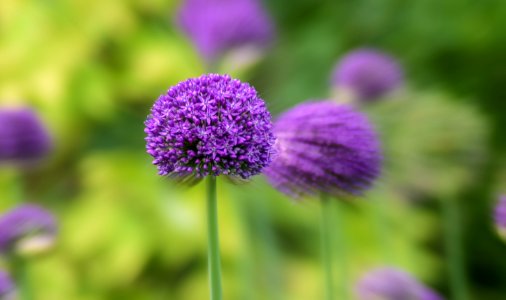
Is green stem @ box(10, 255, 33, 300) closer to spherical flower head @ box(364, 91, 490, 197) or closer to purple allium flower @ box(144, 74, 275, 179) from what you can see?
purple allium flower @ box(144, 74, 275, 179)

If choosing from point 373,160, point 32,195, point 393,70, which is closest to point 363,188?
point 373,160

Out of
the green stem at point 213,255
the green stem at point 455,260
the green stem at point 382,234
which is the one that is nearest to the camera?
the green stem at point 213,255

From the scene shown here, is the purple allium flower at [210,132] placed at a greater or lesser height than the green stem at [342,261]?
greater

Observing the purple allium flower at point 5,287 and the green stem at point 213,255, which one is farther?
the purple allium flower at point 5,287

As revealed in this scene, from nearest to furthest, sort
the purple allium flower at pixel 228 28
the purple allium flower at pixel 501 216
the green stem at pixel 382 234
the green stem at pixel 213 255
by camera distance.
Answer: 1. the green stem at pixel 213 255
2. the purple allium flower at pixel 501 216
3. the green stem at pixel 382 234
4. the purple allium flower at pixel 228 28

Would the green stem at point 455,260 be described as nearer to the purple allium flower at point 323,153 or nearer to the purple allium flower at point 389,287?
the purple allium flower at point 389,287

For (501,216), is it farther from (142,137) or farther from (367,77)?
(142,137)

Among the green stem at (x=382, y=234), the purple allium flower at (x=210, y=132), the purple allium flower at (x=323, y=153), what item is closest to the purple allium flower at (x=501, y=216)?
the purple allium flower at (x=323, y=153)

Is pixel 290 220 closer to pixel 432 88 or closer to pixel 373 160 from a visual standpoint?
pixel 432 88
